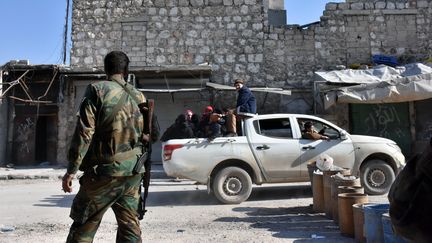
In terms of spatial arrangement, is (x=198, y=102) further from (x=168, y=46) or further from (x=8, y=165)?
(x=8, y=165)

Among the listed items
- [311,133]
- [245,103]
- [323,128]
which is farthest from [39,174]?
[323,128]

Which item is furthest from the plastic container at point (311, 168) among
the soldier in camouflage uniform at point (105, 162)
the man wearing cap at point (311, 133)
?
the soldier in camouflage uniform at point (105, 162)

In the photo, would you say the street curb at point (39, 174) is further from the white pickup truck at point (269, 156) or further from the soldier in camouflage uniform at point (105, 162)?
the soldier in camouflage uniform at point (105, 162)

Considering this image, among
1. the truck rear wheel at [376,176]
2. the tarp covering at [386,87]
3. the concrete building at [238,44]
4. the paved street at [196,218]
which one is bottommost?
the paved street at [196,218]

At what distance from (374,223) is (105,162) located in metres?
2.83

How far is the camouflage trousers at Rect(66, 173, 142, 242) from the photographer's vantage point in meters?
3.31

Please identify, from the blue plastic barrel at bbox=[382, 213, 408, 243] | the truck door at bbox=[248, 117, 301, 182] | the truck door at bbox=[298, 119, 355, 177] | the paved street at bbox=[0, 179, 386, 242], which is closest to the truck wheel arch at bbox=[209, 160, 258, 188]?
the truck door at bbox=[248, 117, 301, 182]

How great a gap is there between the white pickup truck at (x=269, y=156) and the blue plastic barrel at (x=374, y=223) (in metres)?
3.78

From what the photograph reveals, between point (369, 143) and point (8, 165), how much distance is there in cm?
1318

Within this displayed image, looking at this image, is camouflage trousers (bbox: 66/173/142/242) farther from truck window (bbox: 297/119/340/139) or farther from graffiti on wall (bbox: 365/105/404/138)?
graffiti on wall (bbox: 365/105/404/138)

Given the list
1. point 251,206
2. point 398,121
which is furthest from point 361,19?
point 251,206

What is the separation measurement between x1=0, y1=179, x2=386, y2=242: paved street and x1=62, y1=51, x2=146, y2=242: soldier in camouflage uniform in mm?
1987

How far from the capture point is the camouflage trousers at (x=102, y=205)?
331 cm

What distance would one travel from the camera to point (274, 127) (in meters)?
8.52
